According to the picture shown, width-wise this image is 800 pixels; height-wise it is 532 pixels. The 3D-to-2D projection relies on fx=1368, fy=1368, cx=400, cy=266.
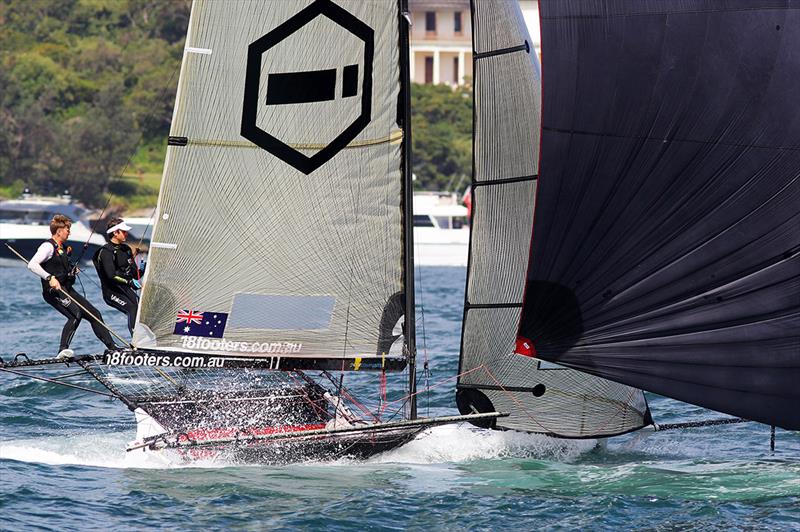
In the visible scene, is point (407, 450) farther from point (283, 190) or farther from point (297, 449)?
point (283, 190)

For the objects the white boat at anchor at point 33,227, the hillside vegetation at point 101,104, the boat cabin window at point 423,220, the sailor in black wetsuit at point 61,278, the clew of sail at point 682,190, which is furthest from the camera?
the boat cabin window at point 423,220

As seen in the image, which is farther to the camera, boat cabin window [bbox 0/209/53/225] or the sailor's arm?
boat cabin window [bbox 0/209/53/225]

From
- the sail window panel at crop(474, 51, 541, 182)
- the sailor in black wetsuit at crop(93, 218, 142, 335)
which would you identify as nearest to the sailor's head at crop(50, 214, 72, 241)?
the sailor in black wetsuit at crop(93, 218, 142, 335)

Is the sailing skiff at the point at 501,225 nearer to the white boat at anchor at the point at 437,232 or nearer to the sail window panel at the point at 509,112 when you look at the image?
the sail window panel at the point at 509,112

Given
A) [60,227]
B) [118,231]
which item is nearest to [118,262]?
[118,231]

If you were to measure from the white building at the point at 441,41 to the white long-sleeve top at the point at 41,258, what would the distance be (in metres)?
79.4

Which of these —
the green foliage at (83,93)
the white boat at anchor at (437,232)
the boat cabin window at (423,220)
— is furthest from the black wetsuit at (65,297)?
the boat cabin window at (423,220)

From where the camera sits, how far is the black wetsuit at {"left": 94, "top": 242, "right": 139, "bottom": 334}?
12.8 meters

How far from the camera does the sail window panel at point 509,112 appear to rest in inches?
493

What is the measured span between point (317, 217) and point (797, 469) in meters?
4.88

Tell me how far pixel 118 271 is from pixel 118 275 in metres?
0.04

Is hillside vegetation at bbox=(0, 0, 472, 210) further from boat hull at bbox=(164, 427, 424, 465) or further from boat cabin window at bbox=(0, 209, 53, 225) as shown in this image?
boat hull at bbox=(164, 427, 424, 465)

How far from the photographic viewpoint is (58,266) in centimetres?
1253

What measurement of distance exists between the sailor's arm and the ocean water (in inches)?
61.2
